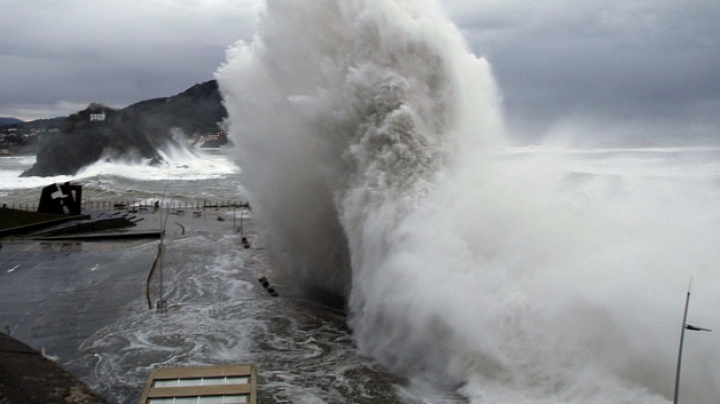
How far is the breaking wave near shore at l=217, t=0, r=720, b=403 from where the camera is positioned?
41.5 ft

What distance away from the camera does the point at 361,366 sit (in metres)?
14.9

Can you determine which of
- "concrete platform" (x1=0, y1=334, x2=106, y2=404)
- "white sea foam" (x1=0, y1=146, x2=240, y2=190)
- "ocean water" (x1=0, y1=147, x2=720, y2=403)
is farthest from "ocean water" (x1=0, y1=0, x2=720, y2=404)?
Result: "white sea foam" (x1=0, y1=146, x2=240, y2=190)

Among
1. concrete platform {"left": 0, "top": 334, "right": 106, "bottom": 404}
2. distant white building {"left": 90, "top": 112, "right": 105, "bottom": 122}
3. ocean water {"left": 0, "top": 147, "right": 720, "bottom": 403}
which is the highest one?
distant white building {"left": 90, "top": 112, "right": 105, "bottom": 122}

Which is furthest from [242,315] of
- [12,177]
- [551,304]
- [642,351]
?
[12,177]

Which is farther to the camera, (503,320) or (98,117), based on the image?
(98,117)

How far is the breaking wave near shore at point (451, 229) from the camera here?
12.7 m

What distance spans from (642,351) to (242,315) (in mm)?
11830

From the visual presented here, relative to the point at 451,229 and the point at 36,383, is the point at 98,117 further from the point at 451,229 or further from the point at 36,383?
the point at 451,229

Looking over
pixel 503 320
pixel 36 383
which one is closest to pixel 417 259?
pixel 503 320

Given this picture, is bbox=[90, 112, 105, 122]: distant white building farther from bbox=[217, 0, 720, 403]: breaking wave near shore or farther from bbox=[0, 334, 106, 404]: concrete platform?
bbox=[0, 334, 106, 404]: concrete platform

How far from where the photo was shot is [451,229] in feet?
51.4

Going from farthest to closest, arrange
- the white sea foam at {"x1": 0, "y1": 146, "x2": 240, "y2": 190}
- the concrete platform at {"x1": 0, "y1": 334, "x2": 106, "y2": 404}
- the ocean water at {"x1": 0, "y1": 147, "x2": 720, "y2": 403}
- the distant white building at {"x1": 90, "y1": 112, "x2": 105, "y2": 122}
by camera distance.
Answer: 1. the distant white building at {"x1": 90, "y1": 112, "x2": 105, "y2": 122}
2. the white sea foam at {"x1": 0, "y1": 146, "x2": 240, "y2": 190}
3. the ocean water at {"x1": 0, "y1": 147, "x2": 720, "y2": 403}
4. the concrete platform at {"x1": 0, "y1": 334, "x2": 106, "y2": 404}

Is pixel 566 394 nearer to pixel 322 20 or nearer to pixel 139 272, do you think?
pixel 322 20

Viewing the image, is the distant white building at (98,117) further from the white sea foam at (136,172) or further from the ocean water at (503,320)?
the ocean water at (503,320)
